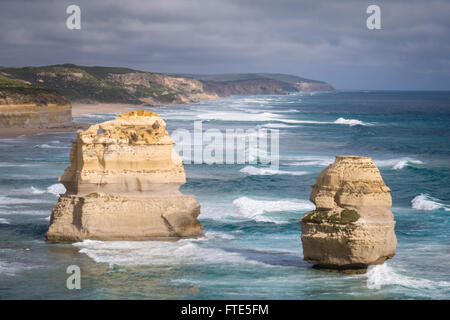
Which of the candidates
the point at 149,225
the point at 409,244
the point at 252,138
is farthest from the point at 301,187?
the point at 252,138

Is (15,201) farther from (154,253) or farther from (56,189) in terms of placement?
(154,253)

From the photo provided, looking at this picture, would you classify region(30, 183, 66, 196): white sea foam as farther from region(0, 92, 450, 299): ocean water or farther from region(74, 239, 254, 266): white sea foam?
region(74, 239, 254, 266): white sea foam

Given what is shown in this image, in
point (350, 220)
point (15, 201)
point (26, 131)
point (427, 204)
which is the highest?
point (350, 220)

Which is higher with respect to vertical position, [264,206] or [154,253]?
[154,253]
